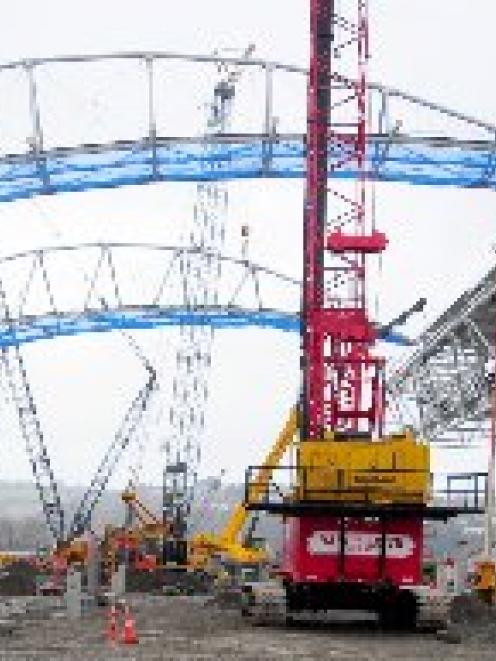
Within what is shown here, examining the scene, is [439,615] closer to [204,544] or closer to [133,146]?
[133,146]

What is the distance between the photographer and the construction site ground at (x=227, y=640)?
66.9 feet

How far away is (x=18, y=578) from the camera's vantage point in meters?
50.9

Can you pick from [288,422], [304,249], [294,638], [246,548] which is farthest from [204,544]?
[294,638]

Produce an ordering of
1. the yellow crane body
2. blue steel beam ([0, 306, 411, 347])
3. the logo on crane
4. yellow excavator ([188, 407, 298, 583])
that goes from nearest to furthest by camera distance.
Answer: the logo on crane < the yellow crane body < yellow excavator ([188, 407, 298, 583]) < blue steel beam ([0, 306, 411, 347])

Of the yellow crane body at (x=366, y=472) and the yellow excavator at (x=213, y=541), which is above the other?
the yellow crane body at (x=366, y=472)

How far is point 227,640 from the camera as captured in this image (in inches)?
899

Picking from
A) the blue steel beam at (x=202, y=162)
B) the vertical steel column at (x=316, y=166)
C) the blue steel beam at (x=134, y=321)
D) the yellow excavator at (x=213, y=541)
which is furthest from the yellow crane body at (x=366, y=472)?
the blue steel beam at (x=134, y=321)

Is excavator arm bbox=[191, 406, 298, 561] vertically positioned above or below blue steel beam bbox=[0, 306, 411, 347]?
below

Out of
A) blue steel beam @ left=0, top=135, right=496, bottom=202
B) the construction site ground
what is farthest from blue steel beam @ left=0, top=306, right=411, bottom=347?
the construction site ground

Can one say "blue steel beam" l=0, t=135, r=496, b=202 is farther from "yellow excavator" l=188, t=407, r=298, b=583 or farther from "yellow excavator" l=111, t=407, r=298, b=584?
"yellow excavator" l=111, t=407, r=298, b=584

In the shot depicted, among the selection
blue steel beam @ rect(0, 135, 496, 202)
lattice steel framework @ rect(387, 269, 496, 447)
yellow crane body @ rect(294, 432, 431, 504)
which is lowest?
yellow crane body @ rect(294, 432, 431, 504)

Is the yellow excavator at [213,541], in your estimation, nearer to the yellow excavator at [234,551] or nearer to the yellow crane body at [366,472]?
the yellow excavator at [234,551]

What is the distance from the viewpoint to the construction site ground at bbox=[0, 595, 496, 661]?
20.4 metres

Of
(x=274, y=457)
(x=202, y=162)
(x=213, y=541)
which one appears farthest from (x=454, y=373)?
(x=202, y=162)
